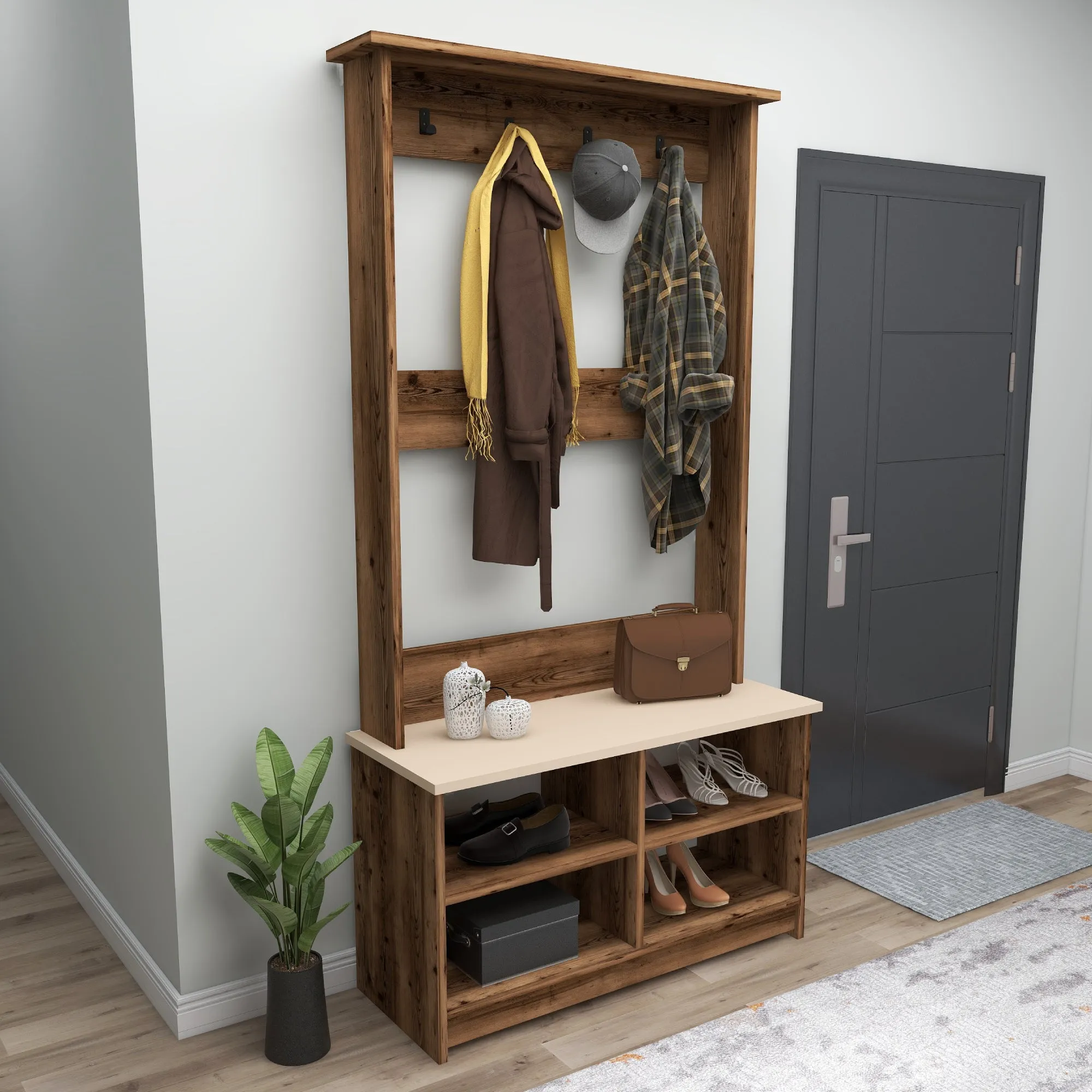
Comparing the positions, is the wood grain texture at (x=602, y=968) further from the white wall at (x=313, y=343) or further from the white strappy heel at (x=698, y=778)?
the white wall at (x=313, y=343)

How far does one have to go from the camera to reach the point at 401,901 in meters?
2.46

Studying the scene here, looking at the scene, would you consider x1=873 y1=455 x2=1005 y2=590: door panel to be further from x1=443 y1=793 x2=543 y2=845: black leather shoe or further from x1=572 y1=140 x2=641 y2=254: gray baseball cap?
x1=443 y1=793 x2=543 y2=845: black leather shoe

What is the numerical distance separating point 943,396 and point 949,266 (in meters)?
0.39

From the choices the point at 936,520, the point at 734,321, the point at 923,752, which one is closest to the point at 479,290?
the point at 734,321

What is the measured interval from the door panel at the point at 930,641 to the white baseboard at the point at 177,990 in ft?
5.87

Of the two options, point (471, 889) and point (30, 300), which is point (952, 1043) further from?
point (30, 300)

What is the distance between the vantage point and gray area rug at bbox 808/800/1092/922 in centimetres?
313

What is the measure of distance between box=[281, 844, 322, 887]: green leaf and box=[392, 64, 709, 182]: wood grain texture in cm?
148

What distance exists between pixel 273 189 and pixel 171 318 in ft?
1.13

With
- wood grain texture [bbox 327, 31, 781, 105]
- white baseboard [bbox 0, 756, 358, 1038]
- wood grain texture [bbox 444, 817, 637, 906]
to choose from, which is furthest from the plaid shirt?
white baseboard [bbox 0, 756, 358, 1038]

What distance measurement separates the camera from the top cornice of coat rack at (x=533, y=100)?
2336 millimetres

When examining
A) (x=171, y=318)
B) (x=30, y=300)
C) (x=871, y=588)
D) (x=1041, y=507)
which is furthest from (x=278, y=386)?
(x=1041, y=507)

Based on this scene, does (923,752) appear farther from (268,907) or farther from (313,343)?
(313,343)

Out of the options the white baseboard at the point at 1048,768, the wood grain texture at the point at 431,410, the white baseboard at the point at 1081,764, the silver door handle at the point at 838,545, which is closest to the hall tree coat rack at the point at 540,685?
the wood grain texture at the point at 431,410
